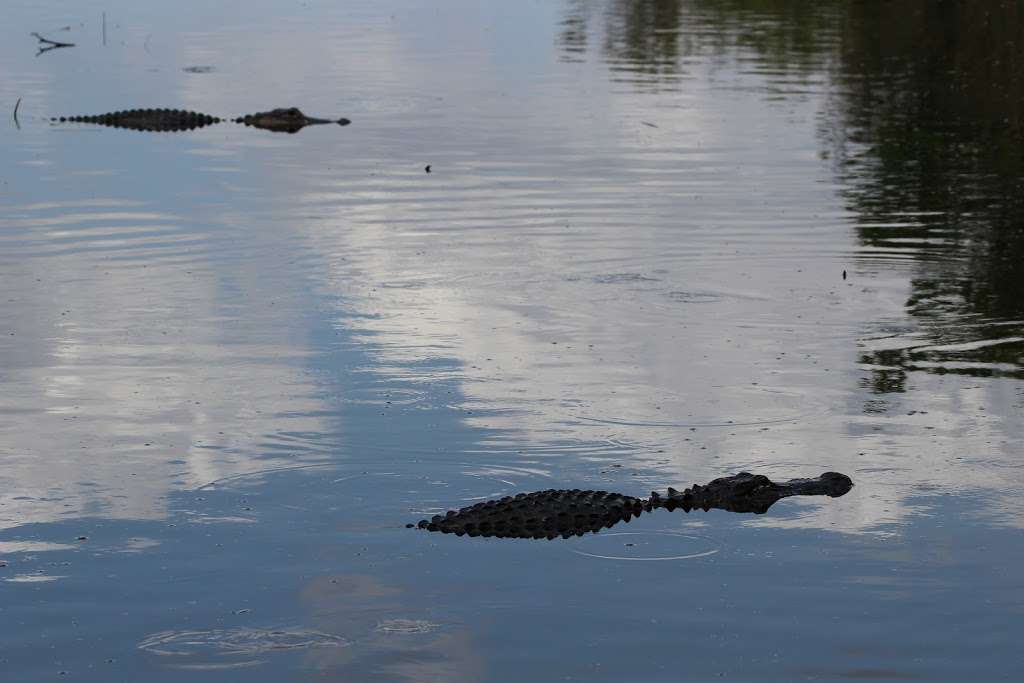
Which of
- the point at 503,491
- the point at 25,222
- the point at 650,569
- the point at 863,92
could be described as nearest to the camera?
the point at 650,569

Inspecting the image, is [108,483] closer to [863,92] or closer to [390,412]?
[390,412]

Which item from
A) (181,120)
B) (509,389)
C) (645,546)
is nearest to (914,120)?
(181,120)

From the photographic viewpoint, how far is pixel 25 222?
19.8 m

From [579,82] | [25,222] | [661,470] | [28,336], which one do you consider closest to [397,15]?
[579,82]

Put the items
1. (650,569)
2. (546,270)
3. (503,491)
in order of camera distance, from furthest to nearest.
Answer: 1. (546,270)
2. (503,491)
3. (650,569)

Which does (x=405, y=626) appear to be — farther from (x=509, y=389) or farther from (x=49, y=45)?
(x=49, y=45)

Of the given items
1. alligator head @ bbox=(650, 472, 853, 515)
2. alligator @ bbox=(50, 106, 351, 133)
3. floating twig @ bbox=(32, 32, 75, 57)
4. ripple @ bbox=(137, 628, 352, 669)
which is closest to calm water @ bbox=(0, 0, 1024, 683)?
ripple @ bbox=(137, 628, 352, 669)

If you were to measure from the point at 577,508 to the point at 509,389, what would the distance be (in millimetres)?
3304

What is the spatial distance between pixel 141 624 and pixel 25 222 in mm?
12434

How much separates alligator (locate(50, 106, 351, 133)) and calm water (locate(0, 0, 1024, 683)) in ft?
1.29

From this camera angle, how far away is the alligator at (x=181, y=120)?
93.4 ft

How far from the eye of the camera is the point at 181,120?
28.7 metres

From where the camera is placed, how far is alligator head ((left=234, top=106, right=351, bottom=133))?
2878 centimetres

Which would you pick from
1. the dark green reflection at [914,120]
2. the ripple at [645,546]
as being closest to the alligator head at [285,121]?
the dark green reflection at [914,120]
